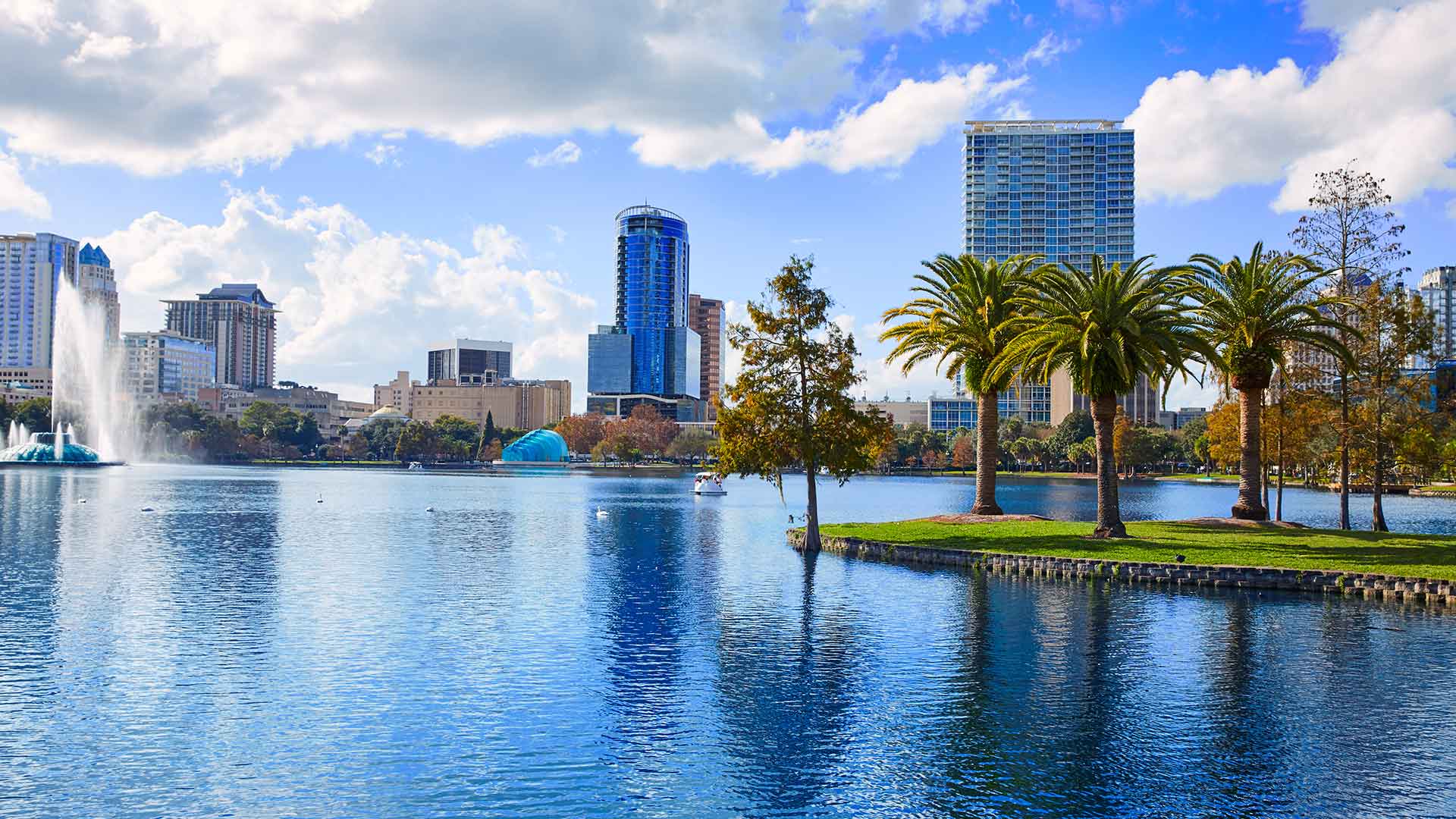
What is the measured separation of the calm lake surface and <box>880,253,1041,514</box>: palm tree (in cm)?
1856

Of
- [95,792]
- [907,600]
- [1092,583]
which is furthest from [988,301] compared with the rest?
[95,792]

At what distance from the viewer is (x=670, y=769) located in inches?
776

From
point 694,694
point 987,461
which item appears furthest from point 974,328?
point 694,694

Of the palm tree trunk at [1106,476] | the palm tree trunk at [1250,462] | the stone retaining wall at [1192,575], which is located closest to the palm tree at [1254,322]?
the palm tree trunk at [1250,462]

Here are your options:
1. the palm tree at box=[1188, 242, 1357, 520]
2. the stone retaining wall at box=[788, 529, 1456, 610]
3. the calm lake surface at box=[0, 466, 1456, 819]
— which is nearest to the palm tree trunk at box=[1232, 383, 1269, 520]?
the palm tree at box=[1188, 242, 1357, 520]

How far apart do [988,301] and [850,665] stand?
38.8 m

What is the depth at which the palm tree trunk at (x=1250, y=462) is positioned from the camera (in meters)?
59.6

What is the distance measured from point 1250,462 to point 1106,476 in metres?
11.8

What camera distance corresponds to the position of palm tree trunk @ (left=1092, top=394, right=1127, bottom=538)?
5341cm

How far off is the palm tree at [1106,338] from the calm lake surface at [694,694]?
1288 centimetres

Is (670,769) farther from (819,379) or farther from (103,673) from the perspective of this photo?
(819,379)

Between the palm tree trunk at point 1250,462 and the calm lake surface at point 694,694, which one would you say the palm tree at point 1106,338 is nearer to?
the palm tree trunk at point 1250,462

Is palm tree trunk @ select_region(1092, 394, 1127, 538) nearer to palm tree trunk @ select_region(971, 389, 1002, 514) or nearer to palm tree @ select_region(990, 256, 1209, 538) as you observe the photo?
palm tree @ select_region(990, 256, 1209, 538)

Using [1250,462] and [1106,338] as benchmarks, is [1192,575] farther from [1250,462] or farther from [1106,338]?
[1250,462]
